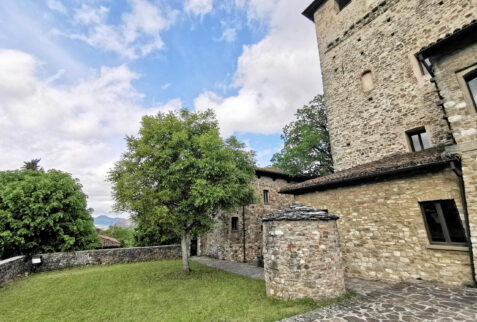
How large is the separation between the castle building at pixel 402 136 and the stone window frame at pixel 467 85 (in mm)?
21

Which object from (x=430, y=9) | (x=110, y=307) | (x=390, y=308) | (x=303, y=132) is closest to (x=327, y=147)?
(x=303, y=132)

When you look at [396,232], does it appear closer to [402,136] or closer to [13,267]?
[402,136]

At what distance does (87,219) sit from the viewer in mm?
14945

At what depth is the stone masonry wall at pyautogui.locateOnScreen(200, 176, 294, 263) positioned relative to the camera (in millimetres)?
14820

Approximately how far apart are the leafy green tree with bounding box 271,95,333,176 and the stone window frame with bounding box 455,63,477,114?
9310mm

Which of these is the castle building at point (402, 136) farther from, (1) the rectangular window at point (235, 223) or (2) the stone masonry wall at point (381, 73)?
(1) the rectangular window at point (235, 223)

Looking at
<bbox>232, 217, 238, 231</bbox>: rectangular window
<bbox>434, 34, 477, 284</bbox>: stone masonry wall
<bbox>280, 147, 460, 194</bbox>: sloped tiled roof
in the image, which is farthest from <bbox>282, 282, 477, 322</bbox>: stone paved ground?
<bbox>232, 217, 238, 231</bbox>: rectangular window

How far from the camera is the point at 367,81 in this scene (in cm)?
1134

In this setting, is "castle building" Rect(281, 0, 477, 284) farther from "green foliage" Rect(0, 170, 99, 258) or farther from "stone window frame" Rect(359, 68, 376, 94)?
"green foliage" Rect(0, 170, 99, 258)

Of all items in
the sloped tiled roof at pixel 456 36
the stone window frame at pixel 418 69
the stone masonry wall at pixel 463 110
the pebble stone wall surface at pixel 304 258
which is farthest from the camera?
the stone window frame at pixel 418 69

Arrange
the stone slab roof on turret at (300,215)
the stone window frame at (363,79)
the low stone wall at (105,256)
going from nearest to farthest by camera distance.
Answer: the stone slab roof on turret at (300,215)
the stone window frame at (363,79)
the low stone wall at (105,256)

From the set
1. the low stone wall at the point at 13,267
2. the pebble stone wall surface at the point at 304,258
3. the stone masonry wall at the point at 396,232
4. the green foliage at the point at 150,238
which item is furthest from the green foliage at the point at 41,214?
the stone masonry wall at the point at 396,232

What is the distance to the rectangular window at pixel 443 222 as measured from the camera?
5961mm

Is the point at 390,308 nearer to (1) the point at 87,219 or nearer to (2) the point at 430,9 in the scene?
(2) the point at 430,9
